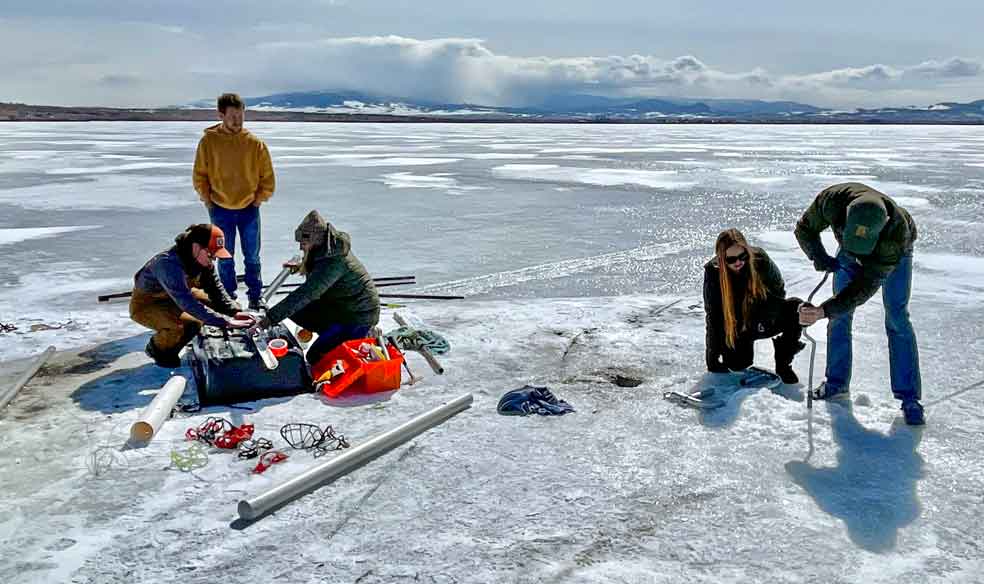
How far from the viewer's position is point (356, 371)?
4.59 meters

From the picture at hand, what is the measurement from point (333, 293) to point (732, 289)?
2594 mm

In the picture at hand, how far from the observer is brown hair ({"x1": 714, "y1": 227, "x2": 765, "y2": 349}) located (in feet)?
15.1

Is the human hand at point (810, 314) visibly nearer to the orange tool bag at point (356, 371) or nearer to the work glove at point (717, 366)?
the work glove at point (717, 366)

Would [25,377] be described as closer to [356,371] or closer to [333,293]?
[333,293]

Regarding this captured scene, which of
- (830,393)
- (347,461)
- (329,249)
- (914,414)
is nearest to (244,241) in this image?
(329,249)

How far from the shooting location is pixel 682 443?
13.0 ft

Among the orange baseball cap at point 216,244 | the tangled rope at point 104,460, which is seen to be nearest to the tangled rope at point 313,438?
the tangled rope at point 104,460

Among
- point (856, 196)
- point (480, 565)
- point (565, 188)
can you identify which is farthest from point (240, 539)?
point (565, 188)

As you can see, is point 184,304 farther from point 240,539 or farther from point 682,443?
point 682,443

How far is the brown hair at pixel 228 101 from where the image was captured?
21.3 feet

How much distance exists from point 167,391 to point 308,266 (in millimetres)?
1184

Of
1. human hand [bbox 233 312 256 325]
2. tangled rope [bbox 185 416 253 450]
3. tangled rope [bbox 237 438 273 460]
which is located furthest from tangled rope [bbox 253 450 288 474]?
human hand [bbox 233 312 256 325]

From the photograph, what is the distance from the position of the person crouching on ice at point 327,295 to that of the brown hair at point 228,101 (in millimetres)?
2087

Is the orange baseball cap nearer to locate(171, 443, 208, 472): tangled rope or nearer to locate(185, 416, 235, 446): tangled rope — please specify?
locate(185, 416, 235, 446): tangled rope
